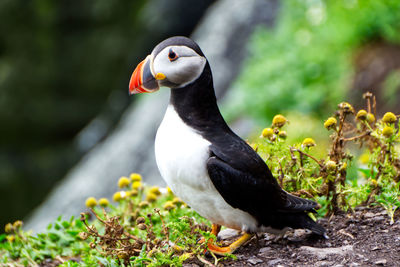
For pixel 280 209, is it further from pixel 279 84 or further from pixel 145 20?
pixel 145 20

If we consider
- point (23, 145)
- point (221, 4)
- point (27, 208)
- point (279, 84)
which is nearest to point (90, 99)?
point (23, 145)

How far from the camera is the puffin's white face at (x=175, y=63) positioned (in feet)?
8.61

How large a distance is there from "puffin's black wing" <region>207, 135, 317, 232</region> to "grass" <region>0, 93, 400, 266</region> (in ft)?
0.80

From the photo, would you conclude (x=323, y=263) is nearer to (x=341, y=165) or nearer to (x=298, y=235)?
(x=298, y=235)

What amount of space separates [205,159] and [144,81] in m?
0.52

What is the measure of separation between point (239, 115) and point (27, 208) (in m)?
6.35

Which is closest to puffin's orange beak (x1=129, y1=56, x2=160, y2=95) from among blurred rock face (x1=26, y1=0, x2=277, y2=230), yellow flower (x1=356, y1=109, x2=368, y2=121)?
yellow flower (x1=356, y1=109, x2=368, y2=121)

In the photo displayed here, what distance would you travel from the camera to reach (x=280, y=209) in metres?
2.73

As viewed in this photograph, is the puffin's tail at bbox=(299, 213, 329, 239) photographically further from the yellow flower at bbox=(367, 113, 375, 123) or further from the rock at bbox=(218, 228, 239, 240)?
the yellow flower at bbox=(367, 113, 375, 123)

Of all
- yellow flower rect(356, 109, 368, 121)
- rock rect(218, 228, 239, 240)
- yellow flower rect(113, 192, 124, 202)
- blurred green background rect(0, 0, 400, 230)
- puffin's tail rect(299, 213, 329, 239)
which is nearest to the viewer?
puffin's tail rect(299, 213, 329, 239)

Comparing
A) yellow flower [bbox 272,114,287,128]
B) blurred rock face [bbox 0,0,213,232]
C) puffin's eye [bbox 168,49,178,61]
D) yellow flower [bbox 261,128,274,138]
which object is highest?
blurred rock face [bbox 0,0,213,232]

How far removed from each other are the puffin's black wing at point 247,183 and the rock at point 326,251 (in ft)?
0.69

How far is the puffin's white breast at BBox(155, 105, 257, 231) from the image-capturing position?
256 cm

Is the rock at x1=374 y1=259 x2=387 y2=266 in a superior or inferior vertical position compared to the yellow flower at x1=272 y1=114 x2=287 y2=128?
inferior
